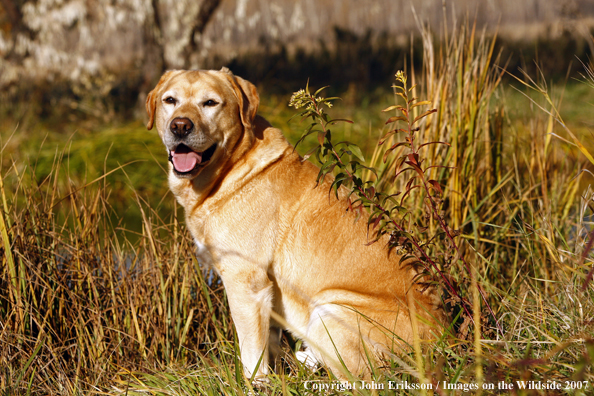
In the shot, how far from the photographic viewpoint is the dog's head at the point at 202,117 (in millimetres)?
2730

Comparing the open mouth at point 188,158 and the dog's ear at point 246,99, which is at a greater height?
the dog's ear at point 246,99

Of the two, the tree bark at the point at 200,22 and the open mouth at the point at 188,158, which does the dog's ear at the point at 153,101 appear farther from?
the tree bark at the point at 200,22

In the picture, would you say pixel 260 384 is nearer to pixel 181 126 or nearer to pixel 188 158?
pixel 188 158

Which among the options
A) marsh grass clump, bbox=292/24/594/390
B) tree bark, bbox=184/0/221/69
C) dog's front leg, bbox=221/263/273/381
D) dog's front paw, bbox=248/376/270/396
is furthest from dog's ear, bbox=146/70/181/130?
tree bark, bbox=184/0/221/69

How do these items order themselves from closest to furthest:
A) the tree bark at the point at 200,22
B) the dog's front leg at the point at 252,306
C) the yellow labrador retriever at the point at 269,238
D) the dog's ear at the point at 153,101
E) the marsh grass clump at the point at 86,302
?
the yellow labrador retriever at the point at 269,238, the dog's front leg at the point at 252,306, the marsh grass clump at the point at 86,302, the dog's ear at the point at 153,101, the tree bark at the point at 200,22

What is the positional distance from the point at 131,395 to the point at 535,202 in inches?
125

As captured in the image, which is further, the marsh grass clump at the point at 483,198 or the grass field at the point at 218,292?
the marsh grass clump at the point at 483,198

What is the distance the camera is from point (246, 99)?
2.96 metres

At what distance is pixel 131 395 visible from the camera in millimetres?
2602

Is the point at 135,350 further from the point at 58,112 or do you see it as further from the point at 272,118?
the point at 58,112

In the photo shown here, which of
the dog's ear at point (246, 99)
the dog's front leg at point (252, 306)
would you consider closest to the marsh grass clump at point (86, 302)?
the dog's front leg at point (252, 306)

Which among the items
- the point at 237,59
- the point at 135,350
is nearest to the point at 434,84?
the point at 135,350

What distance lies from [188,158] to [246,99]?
48 centimetres

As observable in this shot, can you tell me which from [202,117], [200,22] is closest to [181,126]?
[202,117]
